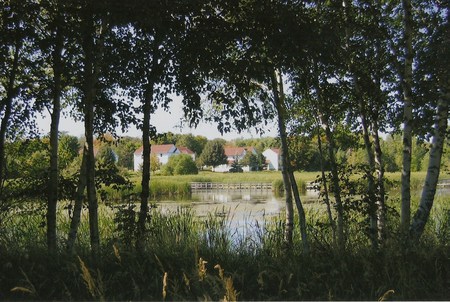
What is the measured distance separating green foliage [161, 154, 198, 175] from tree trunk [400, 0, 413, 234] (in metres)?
66.1

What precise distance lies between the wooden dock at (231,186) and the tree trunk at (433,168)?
42744 millimetres

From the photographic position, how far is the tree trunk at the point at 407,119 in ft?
22.2

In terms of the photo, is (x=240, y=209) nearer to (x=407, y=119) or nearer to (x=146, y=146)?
(x=146, y=146)

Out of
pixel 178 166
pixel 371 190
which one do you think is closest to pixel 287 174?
pixel 371 190

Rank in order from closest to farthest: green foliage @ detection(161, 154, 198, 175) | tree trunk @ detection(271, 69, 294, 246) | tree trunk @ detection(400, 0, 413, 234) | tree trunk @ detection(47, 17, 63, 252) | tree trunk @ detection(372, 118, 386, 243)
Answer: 1. tree trunk @ detection(47, 17, 63, 252)
2. tree trunk @ detection(372, 118, 386, 243)
3. tree trunk @ detection(400, 0, 413, 234)
4. tree trunk @ detection(271, 69, 294, 246)
5. green foliage @ detection(161, 154, 198, 175)

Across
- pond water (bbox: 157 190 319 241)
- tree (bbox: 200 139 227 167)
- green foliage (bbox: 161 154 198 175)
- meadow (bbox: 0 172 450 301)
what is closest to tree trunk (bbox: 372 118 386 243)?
meadow (bbox: 0 172 450 301)

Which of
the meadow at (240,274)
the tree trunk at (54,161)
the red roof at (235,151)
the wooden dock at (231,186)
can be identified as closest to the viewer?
the meadow at (240,274)

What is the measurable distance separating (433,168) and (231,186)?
48.3 metres

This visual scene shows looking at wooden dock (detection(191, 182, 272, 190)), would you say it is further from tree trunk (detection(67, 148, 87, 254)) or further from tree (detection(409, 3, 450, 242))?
tree trunk (detection(67, 148, 87, 254))

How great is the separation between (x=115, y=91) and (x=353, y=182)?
4367 mm

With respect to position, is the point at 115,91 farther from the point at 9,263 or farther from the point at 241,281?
the point at 241,281

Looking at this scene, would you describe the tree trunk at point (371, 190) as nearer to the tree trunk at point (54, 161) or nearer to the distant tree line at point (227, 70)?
the distant tree line at point (227, 70)

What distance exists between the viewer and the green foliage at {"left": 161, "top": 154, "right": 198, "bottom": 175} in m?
72.7

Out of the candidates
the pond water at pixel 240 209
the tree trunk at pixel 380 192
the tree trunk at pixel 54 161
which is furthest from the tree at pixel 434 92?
the tree trunk at pixel 54 161
